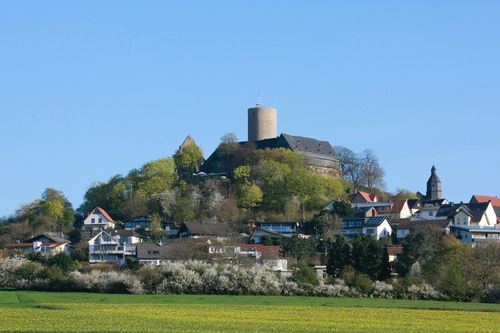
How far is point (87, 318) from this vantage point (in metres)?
30.6

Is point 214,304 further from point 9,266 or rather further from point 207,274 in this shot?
point 9,266

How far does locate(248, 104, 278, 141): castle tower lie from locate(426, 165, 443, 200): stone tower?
63.6ft

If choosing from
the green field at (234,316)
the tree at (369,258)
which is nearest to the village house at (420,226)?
the tree at (369,258)

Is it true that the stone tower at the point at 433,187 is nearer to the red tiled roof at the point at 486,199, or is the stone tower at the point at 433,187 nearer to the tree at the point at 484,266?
the red tiled roof at the point at 486,199

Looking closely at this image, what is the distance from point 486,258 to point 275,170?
38.6 metres

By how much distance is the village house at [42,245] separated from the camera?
268 feet

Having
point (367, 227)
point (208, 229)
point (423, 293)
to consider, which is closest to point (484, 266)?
point (423, 293)

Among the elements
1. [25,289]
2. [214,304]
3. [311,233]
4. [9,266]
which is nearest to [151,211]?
[311,233]

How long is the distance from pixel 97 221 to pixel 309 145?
28.0m

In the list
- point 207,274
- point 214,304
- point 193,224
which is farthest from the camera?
point 193,224

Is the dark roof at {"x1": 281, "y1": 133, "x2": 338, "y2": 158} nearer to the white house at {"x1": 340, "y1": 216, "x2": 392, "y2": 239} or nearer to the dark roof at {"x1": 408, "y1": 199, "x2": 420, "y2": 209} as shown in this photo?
the dark roof at {"x1": 408, "y1": 199, "x2": 420, "y2": 209}

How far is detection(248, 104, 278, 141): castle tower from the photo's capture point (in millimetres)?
114125

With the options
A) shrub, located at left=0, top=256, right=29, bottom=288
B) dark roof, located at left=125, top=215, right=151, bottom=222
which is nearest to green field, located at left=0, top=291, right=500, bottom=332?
shrub, located at left=0, top=256, right=29, bottom=288

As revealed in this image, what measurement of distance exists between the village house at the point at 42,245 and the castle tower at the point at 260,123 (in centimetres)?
3483
